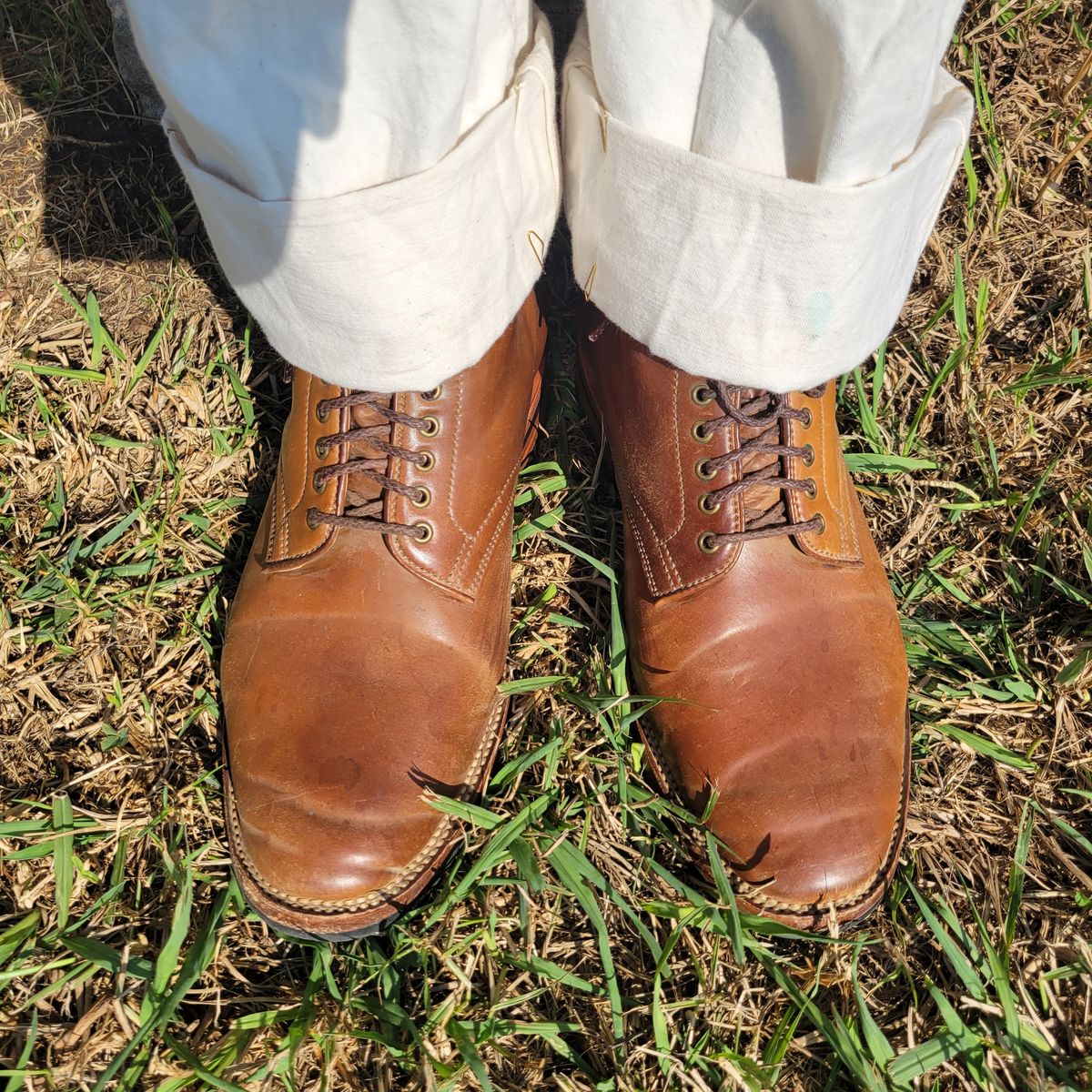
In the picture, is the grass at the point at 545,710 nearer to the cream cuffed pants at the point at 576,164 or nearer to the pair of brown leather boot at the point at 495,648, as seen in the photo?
the pair of brown leather boot at the point at 495,648

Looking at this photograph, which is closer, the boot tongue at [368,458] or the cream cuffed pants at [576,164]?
the cream cuffed pants at [576,164]

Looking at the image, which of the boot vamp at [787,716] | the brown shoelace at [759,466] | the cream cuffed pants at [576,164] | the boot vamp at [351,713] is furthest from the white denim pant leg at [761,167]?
the boot vamp at [351,713]

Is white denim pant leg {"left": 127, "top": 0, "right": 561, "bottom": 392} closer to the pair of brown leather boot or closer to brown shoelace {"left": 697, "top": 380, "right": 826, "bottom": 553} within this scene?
the pair of brown leather boot

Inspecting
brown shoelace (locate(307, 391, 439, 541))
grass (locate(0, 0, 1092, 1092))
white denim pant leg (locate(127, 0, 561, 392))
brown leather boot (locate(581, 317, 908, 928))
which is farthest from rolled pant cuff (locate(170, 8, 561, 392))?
grass (locate(0, 0, 1092, 1092))

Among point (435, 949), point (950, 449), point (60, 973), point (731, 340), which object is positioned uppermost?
point (731, 340)

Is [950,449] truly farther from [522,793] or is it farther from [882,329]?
[522,793]

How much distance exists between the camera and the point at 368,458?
157cm

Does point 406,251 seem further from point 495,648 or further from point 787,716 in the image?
point 787,716

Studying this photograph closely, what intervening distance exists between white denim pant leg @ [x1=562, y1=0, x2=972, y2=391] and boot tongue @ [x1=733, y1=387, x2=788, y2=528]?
0.26m

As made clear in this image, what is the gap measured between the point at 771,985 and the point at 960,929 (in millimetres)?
341

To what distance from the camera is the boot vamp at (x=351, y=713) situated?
144 centimetres

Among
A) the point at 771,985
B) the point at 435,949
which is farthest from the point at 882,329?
the point at 435,949

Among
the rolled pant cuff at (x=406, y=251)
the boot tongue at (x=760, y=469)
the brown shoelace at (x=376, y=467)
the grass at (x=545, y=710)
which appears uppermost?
the rolled pant cuff at (x=406, y=251)

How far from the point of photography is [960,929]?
5.01ft
